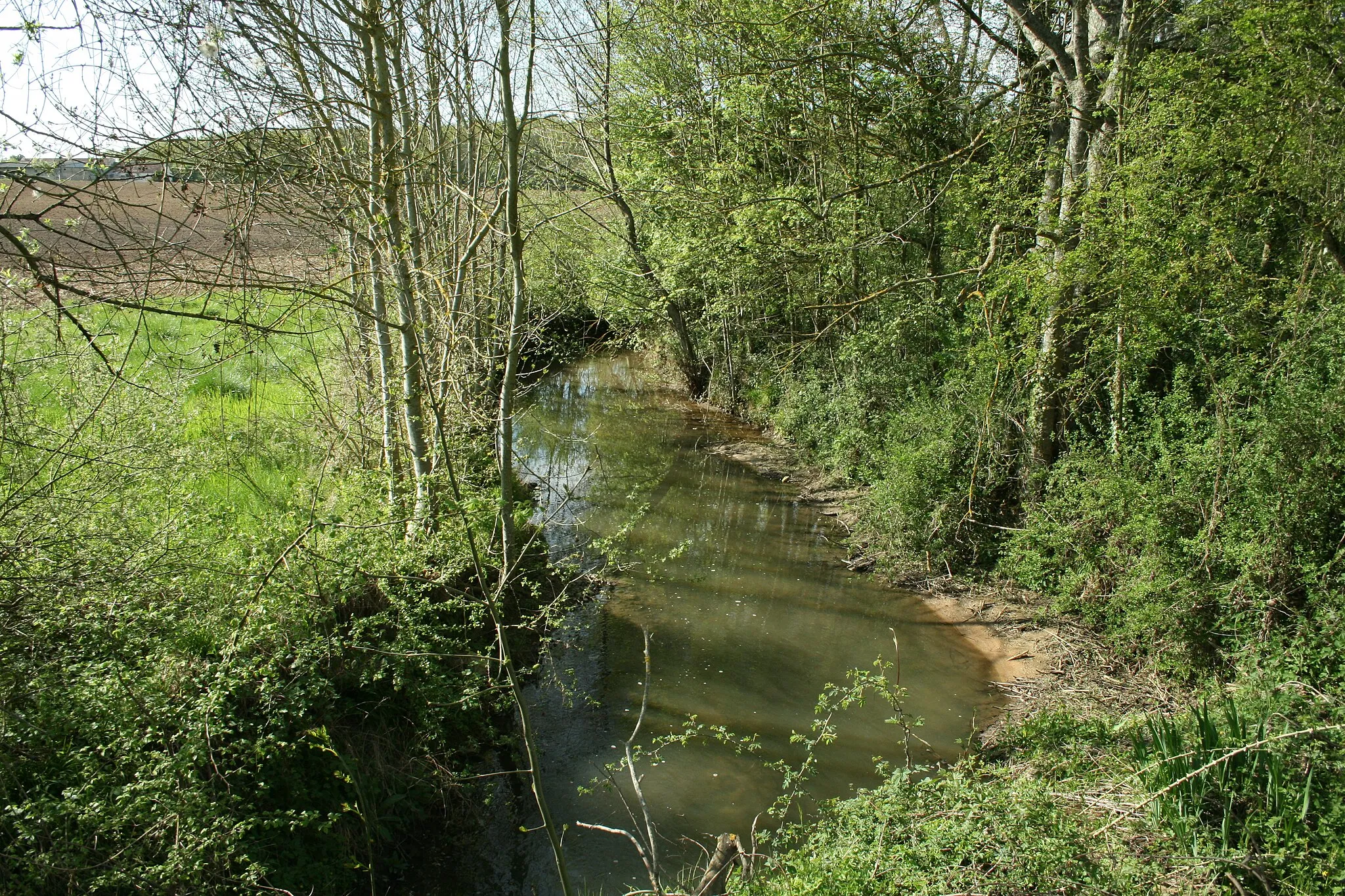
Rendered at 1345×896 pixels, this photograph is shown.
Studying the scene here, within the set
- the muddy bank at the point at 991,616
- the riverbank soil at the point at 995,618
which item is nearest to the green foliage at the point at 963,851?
the riverbank soil at the point at 995,618

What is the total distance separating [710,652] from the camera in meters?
7.91

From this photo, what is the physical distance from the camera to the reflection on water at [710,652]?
5.84 m

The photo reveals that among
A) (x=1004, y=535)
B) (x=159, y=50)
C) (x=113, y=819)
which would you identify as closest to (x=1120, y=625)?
(x=1004, y=535)

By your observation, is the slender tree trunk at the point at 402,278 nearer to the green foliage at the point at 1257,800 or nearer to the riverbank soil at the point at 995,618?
the green foliage at the point at 1257,800

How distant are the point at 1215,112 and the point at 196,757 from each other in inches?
322

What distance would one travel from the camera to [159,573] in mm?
4641

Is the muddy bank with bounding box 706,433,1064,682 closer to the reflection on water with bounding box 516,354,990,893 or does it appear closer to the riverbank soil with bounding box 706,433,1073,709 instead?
the riverbank soil with bounding box 706,433,1073,709

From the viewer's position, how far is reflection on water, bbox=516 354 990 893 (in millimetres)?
5836

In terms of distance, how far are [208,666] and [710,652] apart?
A: 465 cm

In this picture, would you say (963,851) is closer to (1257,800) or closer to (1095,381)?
(1257,800)

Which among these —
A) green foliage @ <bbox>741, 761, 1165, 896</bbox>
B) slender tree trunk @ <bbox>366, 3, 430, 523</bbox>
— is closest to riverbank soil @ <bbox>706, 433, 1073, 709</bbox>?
green foliage @ <bbox>741, 761, 1165, 896</bbox>

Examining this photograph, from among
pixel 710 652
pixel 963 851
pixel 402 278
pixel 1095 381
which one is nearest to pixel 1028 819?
pixel 963 851

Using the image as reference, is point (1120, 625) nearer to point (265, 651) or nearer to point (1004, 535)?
point (1004, 535)

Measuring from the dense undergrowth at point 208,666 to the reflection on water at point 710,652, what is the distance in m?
0.80
